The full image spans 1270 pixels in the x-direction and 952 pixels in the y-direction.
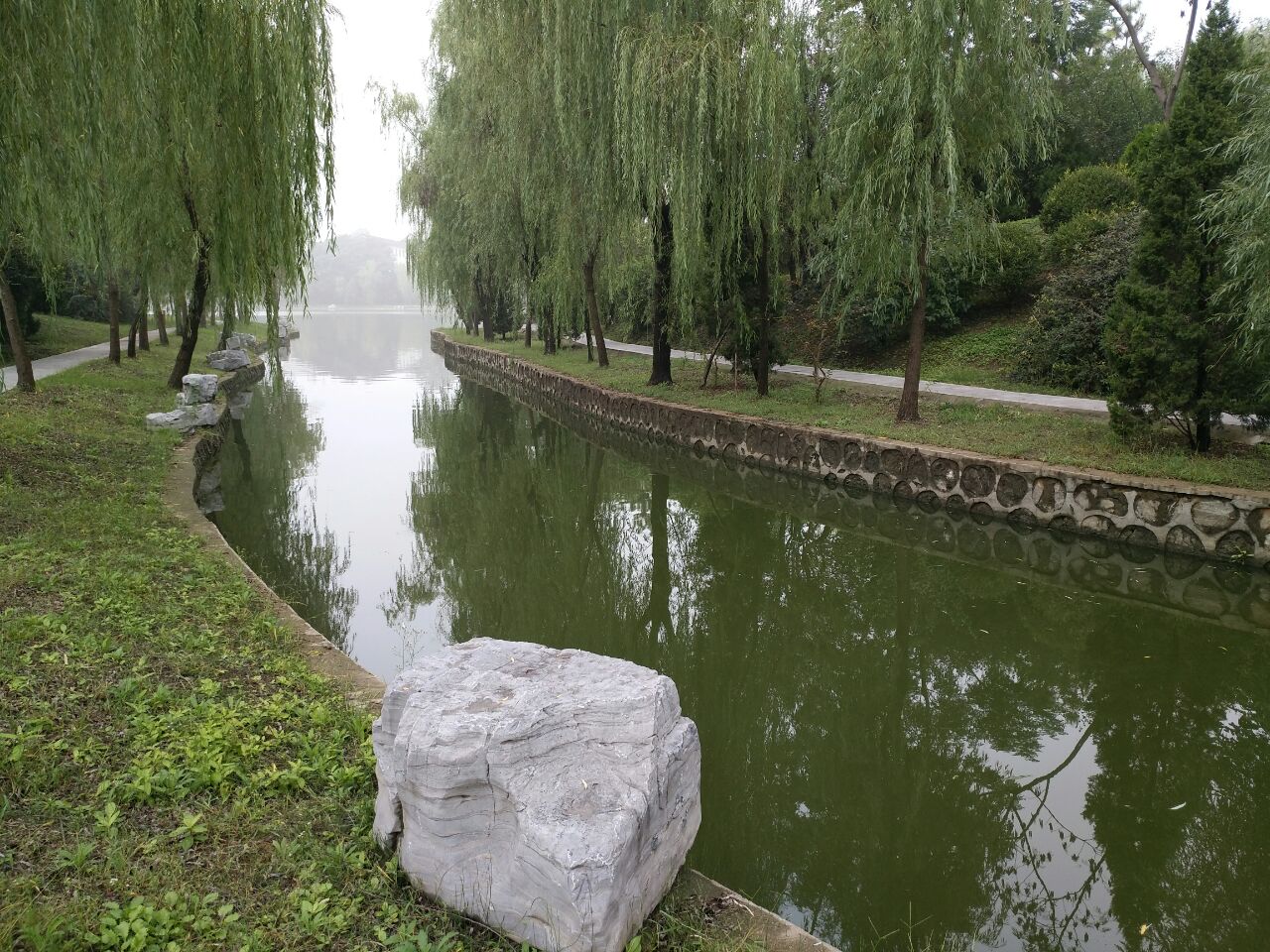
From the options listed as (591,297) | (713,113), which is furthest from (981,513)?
(591,297)

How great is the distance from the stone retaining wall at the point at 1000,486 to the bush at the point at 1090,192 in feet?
26.5

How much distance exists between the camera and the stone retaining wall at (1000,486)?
7.36 metres

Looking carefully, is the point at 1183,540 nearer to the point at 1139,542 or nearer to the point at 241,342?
the point at 1139,542

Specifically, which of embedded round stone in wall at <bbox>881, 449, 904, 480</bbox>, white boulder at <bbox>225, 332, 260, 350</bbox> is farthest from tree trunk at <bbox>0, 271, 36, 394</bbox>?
white boulder at <bbox>225, 332, 260, 350</bbox>

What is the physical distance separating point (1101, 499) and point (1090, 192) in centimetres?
970

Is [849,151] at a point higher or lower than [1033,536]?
higher

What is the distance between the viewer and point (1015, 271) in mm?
15500

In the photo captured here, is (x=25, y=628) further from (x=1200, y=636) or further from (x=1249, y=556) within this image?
(x=1249, y=556)

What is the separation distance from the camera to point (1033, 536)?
332 inches

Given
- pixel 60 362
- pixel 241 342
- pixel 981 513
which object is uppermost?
pixel 241 342

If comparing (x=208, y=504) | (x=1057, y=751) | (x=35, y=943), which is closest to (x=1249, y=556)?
(x=1057, y=751)

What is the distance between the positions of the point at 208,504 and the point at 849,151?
841 cm

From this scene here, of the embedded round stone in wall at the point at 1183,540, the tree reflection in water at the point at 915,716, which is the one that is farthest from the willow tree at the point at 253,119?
the embedded round stone in wall at the point at 1183,540

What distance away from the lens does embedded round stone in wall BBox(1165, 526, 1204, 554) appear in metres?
7.51
